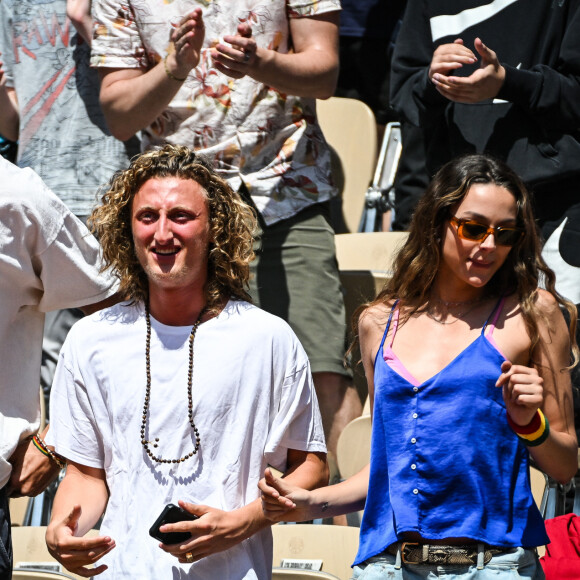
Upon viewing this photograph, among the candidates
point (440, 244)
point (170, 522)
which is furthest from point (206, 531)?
point (440, 244)

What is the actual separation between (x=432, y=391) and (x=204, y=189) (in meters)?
0.81

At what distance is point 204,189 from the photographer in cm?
299

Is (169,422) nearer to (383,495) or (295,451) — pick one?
(295,451)

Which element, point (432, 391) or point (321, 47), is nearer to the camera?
point (432, 391)

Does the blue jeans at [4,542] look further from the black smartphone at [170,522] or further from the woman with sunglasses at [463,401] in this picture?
the woman with sunglasses at [463,401]

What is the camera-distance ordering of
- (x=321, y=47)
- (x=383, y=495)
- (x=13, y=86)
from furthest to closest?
(x=13, y=86) < (x=321, y=47) < (x=383, y=495)

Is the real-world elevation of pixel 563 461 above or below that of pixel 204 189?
below

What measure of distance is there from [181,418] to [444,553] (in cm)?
71

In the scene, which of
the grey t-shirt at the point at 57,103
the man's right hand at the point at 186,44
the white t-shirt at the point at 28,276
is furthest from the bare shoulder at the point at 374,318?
the grey t-shirt at the point at 57,103

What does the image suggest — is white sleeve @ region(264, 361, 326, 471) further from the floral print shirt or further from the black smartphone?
the floral print shirt

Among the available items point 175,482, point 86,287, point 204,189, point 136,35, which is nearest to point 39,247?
point 86,287

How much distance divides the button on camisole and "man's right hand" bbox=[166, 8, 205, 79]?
1440 mm

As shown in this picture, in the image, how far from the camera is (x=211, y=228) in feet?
9.74

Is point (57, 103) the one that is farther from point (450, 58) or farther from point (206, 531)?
point (206, 531)
